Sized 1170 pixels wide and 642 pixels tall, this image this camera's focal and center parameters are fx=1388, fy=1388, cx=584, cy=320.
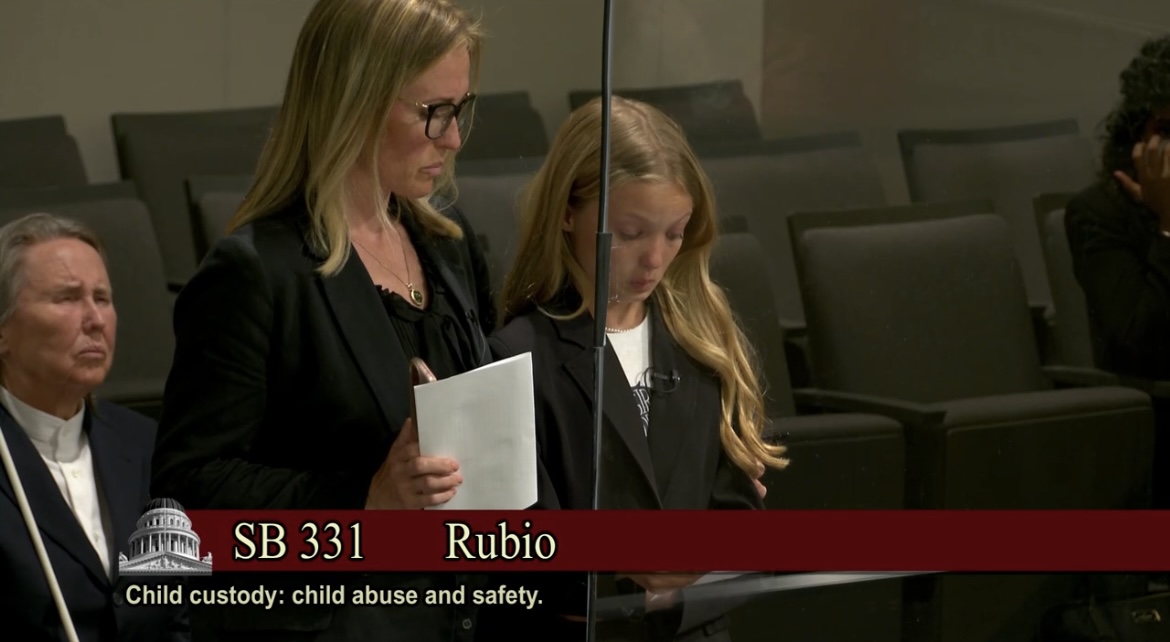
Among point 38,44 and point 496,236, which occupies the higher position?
point 38,44

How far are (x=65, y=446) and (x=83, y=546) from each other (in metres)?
0.12

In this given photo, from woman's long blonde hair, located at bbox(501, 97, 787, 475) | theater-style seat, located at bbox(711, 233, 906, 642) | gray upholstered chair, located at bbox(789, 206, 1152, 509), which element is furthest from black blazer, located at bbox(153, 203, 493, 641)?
gray upholstered chair, located at bbox(789, 206, 1152, 509)

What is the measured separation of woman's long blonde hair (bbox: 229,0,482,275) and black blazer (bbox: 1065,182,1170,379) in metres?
0.78

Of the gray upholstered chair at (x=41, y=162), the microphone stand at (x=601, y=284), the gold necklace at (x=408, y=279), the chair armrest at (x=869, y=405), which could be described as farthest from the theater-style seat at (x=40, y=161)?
the chair armrest at (x=869, y=405)

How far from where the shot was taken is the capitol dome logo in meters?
1.57

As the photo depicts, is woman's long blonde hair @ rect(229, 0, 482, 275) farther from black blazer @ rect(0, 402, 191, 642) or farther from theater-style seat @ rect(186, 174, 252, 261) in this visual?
black blazer @ rect(0, 402, 191, 642)

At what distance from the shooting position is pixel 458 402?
1473 millimetres

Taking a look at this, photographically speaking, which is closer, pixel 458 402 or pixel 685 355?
pixel 458 402

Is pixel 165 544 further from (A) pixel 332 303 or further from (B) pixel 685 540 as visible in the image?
(B) pixel 685 540

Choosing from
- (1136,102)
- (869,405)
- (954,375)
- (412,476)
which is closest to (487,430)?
(412,476)

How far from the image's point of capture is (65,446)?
167 cm

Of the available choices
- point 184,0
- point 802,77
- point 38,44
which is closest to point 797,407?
point 802,77

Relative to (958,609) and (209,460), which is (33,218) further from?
(958,609)

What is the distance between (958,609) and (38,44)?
4.08 feet
